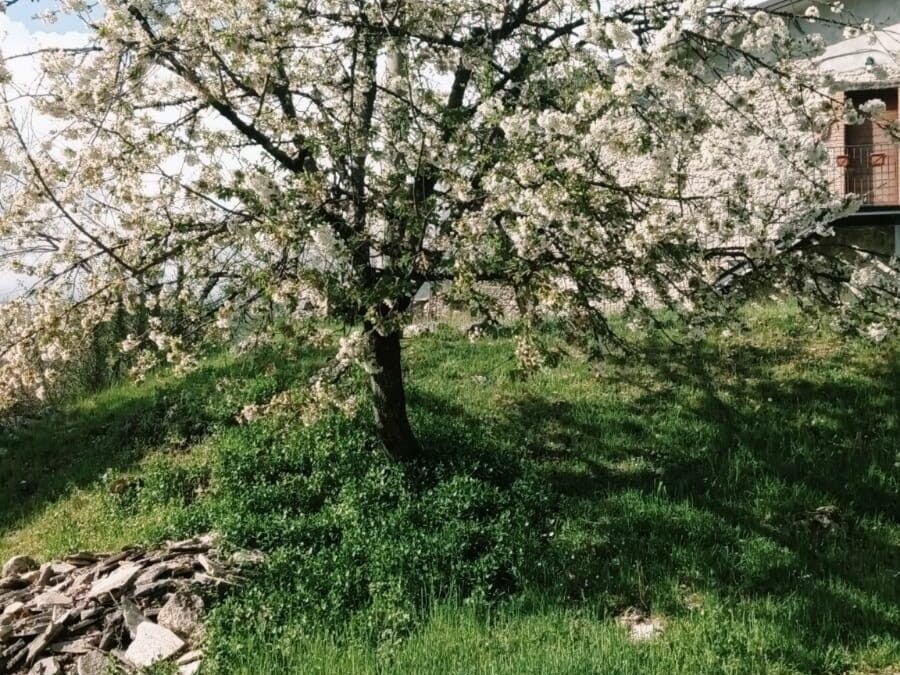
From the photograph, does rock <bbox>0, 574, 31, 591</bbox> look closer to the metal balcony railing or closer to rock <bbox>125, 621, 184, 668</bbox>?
rock <bbox>125, 621, 184, 668</bbox>

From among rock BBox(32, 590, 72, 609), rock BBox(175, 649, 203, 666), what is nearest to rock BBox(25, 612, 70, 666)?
rock BBox(32, 590, 72, 609)

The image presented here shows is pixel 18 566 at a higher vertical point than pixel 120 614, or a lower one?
lower

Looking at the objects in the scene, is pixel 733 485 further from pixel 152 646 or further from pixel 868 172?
pixel 868 172

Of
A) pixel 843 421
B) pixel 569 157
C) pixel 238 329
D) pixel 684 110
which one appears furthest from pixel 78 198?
pixel 843 421

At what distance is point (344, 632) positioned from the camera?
5.05 meters

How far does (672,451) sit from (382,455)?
108 inches

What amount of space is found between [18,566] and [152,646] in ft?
10.3

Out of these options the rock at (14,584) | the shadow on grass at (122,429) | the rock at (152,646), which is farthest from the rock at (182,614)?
the shadow on grass at (122,429)

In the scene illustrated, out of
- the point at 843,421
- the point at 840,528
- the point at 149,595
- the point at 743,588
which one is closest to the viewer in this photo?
the point at 743,588

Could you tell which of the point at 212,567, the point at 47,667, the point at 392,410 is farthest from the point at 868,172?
the point at 47,667

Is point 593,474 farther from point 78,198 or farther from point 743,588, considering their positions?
point 78,198

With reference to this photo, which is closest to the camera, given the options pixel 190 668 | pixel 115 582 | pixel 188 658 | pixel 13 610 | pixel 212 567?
pixel 190 668

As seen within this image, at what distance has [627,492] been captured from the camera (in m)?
7.05

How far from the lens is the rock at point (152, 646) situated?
513 centimetres
